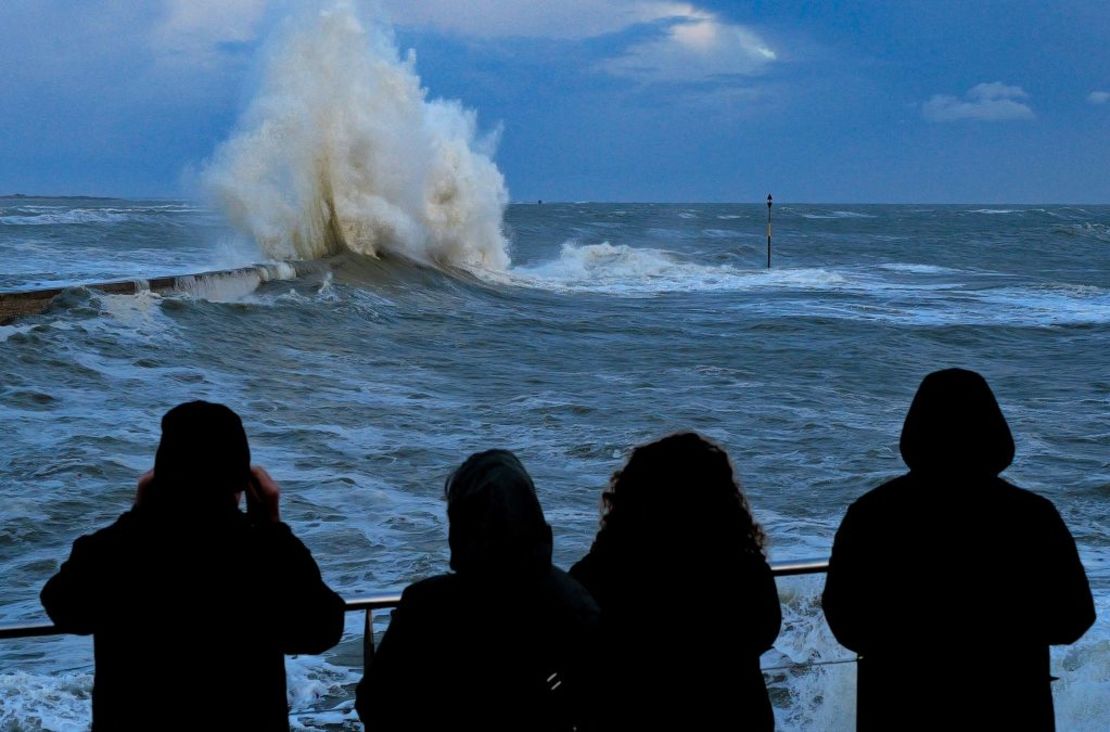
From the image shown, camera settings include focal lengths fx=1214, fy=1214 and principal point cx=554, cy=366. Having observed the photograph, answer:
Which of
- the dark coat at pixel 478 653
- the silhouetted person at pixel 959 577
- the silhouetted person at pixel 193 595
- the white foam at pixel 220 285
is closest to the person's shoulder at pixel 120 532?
the silhouetted person at pixel 193 595

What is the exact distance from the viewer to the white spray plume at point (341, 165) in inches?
1050

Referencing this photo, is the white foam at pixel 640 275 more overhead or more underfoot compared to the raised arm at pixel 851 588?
more underfoot

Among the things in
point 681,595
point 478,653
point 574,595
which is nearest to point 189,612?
point 478,653

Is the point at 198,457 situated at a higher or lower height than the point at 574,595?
higher

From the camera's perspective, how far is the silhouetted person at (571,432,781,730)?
1.98 metres

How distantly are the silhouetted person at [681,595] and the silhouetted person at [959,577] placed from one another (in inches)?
10.2

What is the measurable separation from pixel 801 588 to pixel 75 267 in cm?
2565

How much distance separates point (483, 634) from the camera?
185cm

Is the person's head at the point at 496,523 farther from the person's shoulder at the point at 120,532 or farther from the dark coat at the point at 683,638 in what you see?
the person's shoulder at the point at 120,532

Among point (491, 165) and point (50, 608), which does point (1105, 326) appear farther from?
point (50, 608)

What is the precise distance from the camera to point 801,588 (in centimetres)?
530

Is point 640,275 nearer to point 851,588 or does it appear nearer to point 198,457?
point 851,588

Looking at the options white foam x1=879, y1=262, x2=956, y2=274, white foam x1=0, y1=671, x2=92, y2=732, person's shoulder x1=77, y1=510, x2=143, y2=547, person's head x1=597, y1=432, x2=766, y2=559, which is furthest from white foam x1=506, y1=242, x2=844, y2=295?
person's shoulder x1=77, y1=510, x2=143, y2=547

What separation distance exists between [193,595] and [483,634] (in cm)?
48
